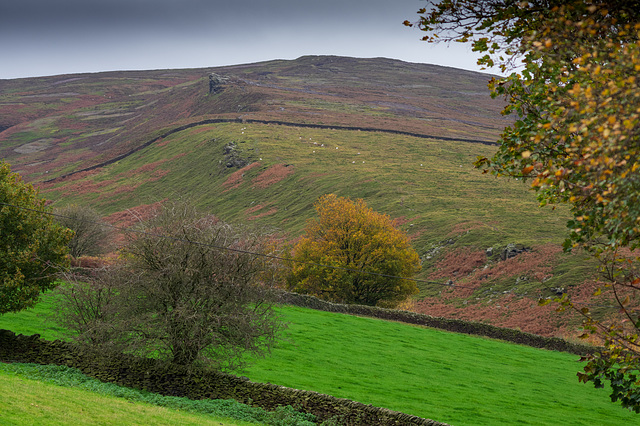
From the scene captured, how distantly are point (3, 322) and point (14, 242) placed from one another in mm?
5654

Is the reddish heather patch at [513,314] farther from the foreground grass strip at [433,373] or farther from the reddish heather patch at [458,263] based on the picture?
the foreground grass strip at [433,373]

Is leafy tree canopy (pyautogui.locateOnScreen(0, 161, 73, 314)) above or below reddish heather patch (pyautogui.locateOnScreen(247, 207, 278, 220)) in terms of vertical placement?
above

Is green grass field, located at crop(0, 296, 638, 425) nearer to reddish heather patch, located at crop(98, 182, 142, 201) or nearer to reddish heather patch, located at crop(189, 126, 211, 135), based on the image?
reddish heather patch, located at crop(98, 182, 142, 201)

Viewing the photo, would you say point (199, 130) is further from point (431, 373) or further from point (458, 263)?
point (431, 373)

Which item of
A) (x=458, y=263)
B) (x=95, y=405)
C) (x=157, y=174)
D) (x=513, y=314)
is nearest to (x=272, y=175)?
(x=157, y=174)

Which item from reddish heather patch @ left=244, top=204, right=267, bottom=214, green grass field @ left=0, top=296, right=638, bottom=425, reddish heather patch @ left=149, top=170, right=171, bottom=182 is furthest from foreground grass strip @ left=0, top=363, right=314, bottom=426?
reddish heather patch @ left=149, top=170, right=171, bottom=182

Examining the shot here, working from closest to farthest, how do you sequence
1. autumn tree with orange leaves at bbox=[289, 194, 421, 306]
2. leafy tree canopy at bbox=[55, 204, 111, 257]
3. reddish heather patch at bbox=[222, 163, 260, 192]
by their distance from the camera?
autumn tree with orange leaves at bbox=[289, 194, 421, 306], leafy tree canopy at bbox=[55, 204, 111, 257], reddish heather patch at bbox=[222, 163, 260, 192]

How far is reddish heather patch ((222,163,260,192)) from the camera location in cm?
11179

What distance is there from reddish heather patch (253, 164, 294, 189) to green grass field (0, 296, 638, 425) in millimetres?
64098

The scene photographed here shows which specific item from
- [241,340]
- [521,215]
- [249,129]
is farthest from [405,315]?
[249,129]

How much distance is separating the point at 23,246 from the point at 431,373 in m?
23.0

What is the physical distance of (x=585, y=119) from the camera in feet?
26.3

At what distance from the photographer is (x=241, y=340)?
22812 mm

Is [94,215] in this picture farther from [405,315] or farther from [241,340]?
[241,340]
